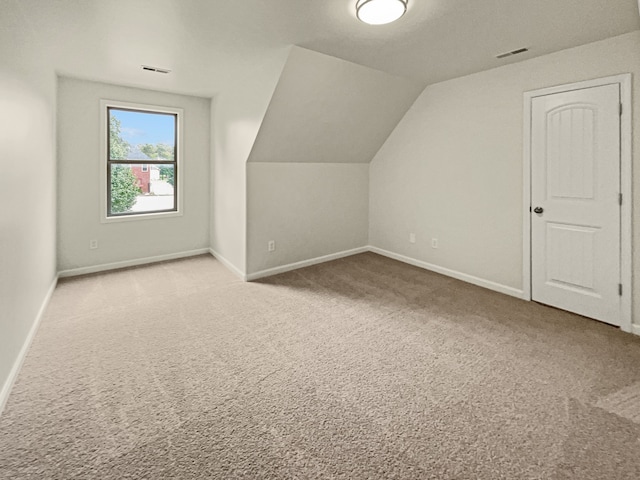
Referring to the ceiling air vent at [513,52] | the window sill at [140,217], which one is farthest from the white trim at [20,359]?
the ceiling air vent at [513,52]

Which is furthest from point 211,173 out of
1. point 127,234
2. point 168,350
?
point 168,350

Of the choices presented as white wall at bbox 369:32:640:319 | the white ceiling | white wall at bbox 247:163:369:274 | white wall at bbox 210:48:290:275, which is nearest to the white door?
white wall at bbox 369:32:640:319

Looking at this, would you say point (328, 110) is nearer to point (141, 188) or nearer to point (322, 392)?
point (141, 188)

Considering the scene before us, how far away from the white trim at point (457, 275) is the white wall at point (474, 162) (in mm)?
56

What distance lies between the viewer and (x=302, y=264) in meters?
4.84

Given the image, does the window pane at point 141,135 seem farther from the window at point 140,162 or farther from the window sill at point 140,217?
the window sill at point 140,217

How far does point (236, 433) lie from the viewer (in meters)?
1.78

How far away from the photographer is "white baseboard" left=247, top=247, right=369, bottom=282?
438 cm

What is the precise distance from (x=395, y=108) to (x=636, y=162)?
261 centimetres

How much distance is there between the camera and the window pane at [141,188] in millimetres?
4738

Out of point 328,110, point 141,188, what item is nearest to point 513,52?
point 328,110

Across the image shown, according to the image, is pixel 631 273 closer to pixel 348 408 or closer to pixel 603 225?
pixel 603 225

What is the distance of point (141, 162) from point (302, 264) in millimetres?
2670

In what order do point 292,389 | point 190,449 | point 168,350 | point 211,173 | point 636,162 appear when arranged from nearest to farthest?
point 190,449
point 292,389
point 168,350
point 636,162
point 211,173
